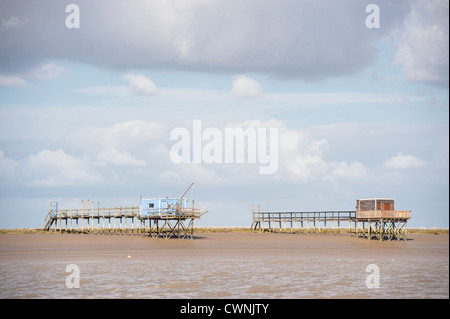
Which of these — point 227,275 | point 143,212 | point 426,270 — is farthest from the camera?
point 143,212

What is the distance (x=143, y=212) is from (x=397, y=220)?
83.3 feet

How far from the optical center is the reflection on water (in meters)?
19.1

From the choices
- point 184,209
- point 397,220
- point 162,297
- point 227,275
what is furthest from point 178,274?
point 397,220

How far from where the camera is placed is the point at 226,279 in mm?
22281

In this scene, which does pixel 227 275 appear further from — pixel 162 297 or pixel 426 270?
pixel 426 270

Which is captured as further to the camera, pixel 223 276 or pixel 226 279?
pixel 223 276

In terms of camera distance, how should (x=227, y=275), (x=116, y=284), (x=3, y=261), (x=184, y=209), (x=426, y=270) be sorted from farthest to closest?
(x=184, y=209) < (x=3, y=261) < (x=426, y=270) < (x=227, y=275) < (x=116, y=284)

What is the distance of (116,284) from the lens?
69.3 ft

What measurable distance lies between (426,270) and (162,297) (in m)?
13.3

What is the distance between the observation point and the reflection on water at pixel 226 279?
754 inches

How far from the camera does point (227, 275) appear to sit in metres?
23.5
